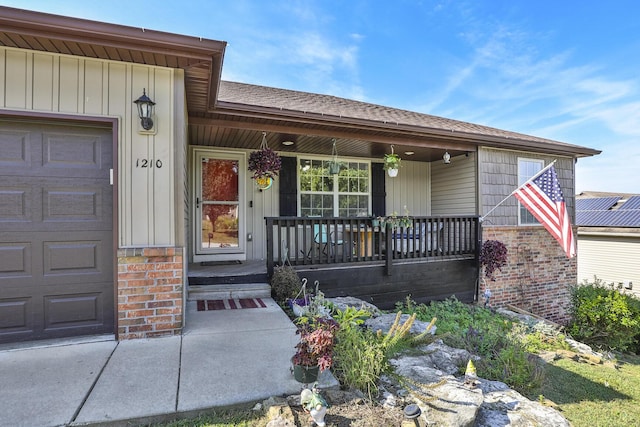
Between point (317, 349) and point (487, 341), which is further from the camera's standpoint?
point (487, 341)

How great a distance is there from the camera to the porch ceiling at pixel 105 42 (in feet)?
8.79

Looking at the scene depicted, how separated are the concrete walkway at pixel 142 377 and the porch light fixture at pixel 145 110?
212cm

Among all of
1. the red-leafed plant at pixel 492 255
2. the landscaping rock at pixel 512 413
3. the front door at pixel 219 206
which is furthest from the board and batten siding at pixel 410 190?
the landscaping rock at pixel 512 413

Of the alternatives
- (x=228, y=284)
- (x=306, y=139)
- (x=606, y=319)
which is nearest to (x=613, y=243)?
(x=606, y=319)

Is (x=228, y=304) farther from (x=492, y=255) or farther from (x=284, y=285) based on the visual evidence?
(x=492, y=255)

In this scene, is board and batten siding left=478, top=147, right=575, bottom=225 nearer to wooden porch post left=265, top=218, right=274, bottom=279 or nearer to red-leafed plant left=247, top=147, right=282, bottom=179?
red-leafed plant left=247, top=147, right=282, bottom=179

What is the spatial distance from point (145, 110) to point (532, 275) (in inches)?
317

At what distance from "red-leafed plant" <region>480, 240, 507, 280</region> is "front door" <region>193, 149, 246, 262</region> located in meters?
4.87

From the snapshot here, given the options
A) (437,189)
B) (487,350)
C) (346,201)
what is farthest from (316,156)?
(487,350)

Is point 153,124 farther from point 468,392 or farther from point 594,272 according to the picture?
point 594,272

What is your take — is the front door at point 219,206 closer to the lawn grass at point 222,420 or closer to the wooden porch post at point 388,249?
the wooden porch post at point 388,249

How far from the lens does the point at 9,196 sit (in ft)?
9.76

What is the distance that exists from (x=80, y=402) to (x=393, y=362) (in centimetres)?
238

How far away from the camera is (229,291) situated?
464cm
